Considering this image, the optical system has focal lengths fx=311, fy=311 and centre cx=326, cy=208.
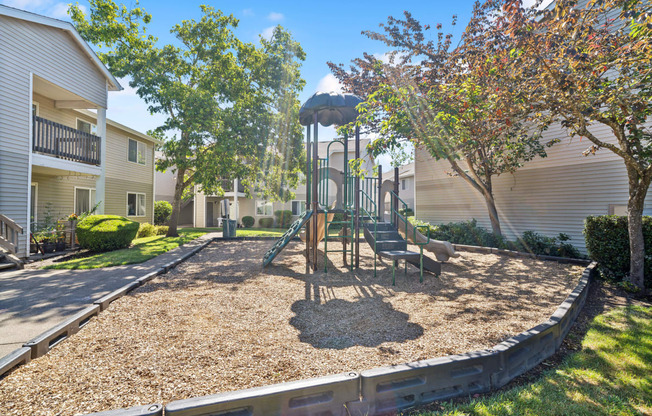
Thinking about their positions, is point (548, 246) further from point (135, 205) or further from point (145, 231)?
Result: point (135, 205)

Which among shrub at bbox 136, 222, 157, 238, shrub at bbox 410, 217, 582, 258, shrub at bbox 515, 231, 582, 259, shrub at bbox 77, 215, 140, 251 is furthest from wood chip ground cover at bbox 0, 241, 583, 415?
shrub at bbox 136, 222, 157, 238

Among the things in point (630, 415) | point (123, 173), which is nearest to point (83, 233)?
point (123, 173)

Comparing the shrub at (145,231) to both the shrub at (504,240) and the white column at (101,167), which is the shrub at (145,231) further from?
the shrub at (504,240)

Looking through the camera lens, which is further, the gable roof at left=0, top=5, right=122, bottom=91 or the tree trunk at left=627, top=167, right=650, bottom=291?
the gable roof at left=0, top=5, right=122, bottom=91

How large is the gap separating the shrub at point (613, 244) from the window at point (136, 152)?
1912 centimetres

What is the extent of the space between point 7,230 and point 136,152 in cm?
972

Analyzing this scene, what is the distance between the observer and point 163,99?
1437cm

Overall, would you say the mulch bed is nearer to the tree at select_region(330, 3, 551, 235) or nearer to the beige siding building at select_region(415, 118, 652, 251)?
the tree at select_region(330, 3, 551, 235)

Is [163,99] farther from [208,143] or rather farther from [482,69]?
[482,69]

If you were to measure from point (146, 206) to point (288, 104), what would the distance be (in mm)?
10004

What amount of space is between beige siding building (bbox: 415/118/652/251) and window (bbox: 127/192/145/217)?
16547 millimetres

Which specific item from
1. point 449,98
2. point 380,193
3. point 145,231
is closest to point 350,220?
point 380,193

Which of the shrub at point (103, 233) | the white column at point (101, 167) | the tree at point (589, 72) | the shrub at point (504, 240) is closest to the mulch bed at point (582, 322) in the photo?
the tree at point (589, 72)

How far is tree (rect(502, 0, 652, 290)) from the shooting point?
183 inches
